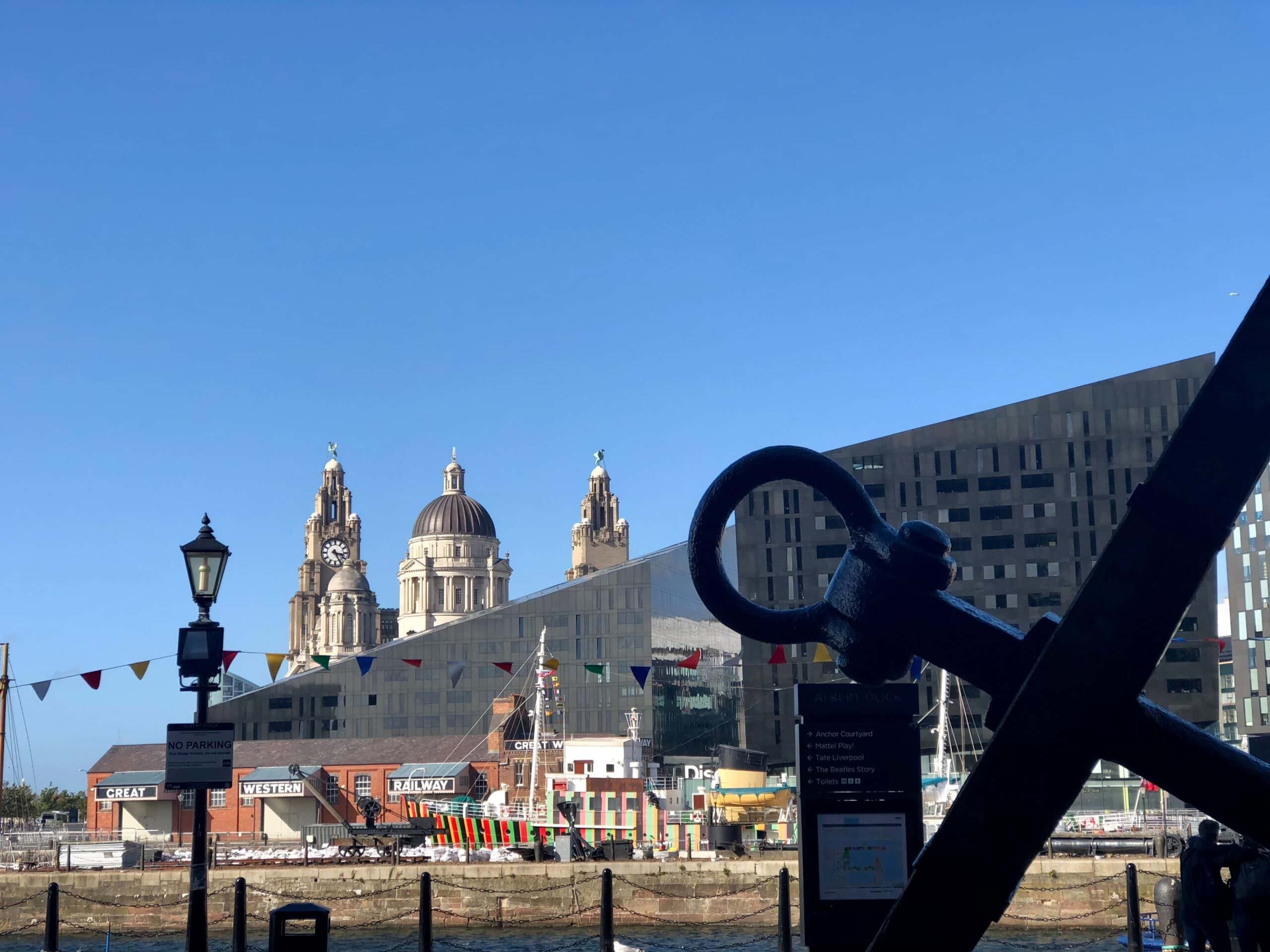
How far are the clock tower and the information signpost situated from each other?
147 meters

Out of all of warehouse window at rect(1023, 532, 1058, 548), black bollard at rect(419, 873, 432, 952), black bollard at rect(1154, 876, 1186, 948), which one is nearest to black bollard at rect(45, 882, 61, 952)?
black bollard at rect(419, 873, 432, 952)

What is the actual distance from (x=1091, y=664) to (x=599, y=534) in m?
157

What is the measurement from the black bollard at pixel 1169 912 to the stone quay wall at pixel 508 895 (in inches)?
427

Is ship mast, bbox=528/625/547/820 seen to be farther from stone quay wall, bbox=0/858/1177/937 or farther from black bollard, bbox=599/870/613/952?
black bollard, bbox=599/870/613/952

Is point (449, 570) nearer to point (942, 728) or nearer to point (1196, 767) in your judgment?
point (942, 728)

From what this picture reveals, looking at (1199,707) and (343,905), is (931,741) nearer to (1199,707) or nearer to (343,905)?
(1199,707)

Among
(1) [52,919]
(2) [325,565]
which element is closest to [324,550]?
(2) [325,565]

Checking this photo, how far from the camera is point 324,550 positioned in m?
159

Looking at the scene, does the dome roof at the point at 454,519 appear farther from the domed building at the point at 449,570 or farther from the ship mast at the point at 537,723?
the ship mast at the point at 537,723

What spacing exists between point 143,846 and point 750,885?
1994cm

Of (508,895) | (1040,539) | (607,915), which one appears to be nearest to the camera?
(607,915)

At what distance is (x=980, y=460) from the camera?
231ft

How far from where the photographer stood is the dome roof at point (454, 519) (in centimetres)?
14862

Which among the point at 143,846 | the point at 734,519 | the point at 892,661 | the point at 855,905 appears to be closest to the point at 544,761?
the point at 143,846
